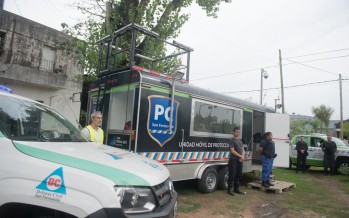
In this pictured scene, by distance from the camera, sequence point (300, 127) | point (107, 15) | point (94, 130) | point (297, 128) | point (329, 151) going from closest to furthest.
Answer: point (94, 130) → point (107, 15) → point (329, 151) → point (297, 128) → point (300, 127)

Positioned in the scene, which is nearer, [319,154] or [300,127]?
[319,154]

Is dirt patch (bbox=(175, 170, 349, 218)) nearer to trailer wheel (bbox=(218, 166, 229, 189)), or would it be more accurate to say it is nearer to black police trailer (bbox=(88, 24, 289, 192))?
trailer wheel (bbox=(218, 166, 229, 189))

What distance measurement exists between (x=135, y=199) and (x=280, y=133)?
8.42 meters

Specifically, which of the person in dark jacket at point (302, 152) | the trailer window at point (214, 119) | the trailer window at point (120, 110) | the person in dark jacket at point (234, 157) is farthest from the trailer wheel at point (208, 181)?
the person in dark jacket at point (302, 152)

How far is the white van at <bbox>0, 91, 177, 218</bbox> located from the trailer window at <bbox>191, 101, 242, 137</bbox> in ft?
14.2

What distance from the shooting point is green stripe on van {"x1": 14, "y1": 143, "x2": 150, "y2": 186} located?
2.42 meters

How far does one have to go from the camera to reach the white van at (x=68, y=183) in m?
2.29

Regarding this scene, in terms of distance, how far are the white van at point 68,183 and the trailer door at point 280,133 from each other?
25.6ft

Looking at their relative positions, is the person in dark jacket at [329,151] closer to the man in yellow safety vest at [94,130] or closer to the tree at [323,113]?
the man in yellow safety vest at [94,130]

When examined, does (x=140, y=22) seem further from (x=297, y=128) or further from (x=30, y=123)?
(x=297, y=128)

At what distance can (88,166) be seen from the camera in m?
2.45

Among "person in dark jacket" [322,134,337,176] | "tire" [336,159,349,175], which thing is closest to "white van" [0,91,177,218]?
"person in dark jacket" [322,134,337,176]

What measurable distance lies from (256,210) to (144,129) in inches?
126

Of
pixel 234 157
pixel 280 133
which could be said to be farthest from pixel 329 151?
pixel 234 157
